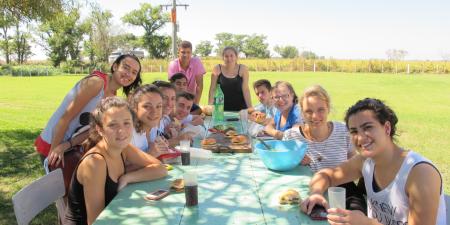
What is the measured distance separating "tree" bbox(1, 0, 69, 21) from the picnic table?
518 cm

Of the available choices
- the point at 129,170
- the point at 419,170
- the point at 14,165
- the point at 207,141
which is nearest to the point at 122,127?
the point at 129,170

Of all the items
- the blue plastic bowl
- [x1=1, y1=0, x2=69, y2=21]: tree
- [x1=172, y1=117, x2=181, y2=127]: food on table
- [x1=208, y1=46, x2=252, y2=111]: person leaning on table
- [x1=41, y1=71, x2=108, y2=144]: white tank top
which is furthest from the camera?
[x1=1, y1=0, x2=69, y2=21]: tree

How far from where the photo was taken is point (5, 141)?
26.3 feet

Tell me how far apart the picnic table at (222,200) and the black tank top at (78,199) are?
84 millimetres

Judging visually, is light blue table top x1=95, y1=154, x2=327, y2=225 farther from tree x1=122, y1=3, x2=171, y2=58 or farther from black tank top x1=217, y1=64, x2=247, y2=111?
tree x1=122, y1=3, x2=171, y2=58

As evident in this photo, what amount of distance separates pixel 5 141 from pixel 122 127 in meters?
6.58

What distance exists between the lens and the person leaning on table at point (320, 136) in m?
2.96

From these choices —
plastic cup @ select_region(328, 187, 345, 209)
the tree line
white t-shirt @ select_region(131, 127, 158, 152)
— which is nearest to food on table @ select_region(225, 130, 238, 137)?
white t-shirt @ select_region(131, 127, 158, 152)

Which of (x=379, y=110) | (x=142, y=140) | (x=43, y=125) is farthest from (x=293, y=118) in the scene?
(x=43, y=125)

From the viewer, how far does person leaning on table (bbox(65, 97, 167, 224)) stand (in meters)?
2.28

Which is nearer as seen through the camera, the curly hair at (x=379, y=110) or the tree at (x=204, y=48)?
the curly hair at (x=379, y=110)

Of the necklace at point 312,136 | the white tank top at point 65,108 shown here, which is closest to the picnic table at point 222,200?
the necklace at point 312,136

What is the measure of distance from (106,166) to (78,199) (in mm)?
256

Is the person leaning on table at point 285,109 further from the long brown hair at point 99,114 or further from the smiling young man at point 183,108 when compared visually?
the long brown hair at point 99,114
